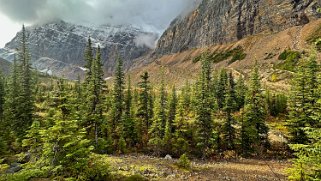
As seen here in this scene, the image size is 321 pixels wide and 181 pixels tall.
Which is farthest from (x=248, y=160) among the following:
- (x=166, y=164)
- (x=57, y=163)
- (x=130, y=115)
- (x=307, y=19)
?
(x=307, y=19)

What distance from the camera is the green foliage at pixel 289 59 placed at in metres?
117

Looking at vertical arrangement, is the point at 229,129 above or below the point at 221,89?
below

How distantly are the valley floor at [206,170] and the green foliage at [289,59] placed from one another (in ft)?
272

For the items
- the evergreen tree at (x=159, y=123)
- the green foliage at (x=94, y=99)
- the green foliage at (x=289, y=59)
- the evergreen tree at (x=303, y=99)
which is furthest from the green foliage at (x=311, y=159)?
the green foliage at (x=289, y=59)

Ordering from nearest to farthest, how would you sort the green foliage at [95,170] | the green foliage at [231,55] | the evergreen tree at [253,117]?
the green foliage at [95,170]
the evergreen tree at [253,117]
the green foliage at [231,55]

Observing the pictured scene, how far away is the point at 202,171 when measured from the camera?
36.2 metres

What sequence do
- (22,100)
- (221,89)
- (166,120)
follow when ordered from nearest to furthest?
(22,100)
(166,120)
(221,89)

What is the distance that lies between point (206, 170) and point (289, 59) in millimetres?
100372

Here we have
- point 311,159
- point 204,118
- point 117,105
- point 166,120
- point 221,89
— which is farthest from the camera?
point 221,89

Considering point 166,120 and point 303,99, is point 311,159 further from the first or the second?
point 166,120

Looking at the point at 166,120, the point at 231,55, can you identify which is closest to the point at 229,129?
the point at 166,120

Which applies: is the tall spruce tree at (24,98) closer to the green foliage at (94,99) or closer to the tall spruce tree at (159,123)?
the green foliage at (94,99)

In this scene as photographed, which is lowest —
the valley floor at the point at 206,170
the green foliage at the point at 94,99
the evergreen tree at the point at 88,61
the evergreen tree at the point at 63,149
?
the valley floor at the point at 206,170

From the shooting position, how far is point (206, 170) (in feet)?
121
